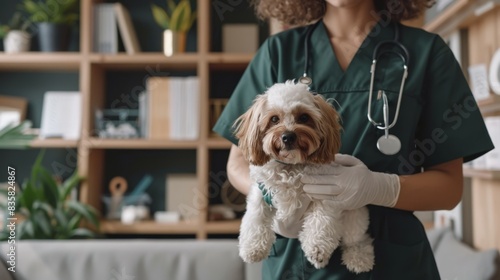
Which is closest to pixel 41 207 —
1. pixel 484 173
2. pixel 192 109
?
pixel 192 109

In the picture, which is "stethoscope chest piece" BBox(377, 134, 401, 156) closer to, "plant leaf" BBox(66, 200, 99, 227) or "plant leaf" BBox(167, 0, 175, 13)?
"plant leaf" BBox(66, 200, 99, 227)

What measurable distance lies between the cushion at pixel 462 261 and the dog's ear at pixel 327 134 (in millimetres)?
974

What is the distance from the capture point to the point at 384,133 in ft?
3.51

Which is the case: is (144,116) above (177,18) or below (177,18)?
below

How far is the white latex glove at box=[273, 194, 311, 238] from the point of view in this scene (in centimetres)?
101

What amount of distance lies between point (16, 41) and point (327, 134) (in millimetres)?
2441

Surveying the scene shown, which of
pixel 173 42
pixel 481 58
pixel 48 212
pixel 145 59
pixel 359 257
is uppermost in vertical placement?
pixel 173 42

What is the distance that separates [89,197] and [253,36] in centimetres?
135

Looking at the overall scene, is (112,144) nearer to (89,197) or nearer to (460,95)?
(89,197)

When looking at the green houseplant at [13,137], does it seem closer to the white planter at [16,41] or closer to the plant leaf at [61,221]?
the plant leaf at [61,221]

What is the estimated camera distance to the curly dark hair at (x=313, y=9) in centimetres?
128

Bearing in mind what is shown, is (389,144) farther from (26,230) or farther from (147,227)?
(26,230)

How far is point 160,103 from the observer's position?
8.91 ft

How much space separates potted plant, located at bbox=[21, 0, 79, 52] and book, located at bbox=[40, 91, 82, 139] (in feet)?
0.98
